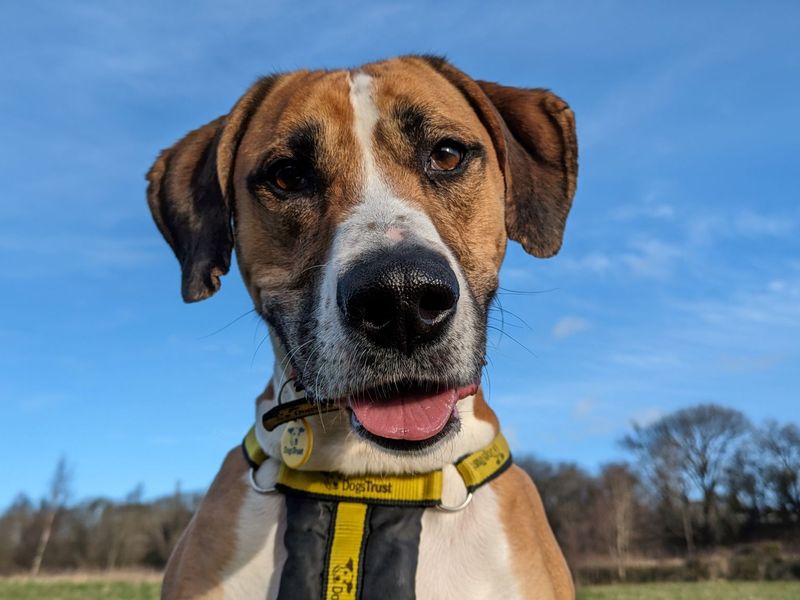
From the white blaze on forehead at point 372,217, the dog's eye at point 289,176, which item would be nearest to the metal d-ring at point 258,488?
the white blaze on forehead at point 372,217

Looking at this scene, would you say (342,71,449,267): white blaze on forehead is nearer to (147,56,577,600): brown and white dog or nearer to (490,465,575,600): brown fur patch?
(147,56,577,600): brown and white dog

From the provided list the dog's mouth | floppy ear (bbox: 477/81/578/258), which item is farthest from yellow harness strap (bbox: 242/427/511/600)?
floppy ear (bbox: 477/81/578/258)

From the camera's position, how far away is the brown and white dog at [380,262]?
2.92 metres

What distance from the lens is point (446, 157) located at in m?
3.80

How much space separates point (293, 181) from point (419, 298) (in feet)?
4.37

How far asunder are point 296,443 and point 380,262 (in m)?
1.07

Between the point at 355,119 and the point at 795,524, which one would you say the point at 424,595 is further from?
the point at 795,524

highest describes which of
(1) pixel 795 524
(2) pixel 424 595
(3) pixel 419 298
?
(1) pixel 795 524

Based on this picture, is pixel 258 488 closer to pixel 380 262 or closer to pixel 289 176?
pixel 380 262

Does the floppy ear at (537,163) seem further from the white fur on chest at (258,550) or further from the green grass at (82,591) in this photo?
the green grass at (82,591)

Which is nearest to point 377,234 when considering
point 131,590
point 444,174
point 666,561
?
point 444,174

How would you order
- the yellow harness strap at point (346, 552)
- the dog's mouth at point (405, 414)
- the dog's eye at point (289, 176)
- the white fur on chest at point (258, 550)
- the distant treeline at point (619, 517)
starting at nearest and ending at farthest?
the dog's mouth at point (405, 414)
the yellow harness strap at point (346, 552)
the white fur on chest at point (258, 550)
the dog's eye at point (289, 176)
the distant treeline at point (619, 517)

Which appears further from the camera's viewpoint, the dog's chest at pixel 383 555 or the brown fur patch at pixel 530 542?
the brown fur patch at pixel 530 542

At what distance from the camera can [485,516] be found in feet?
10.9
